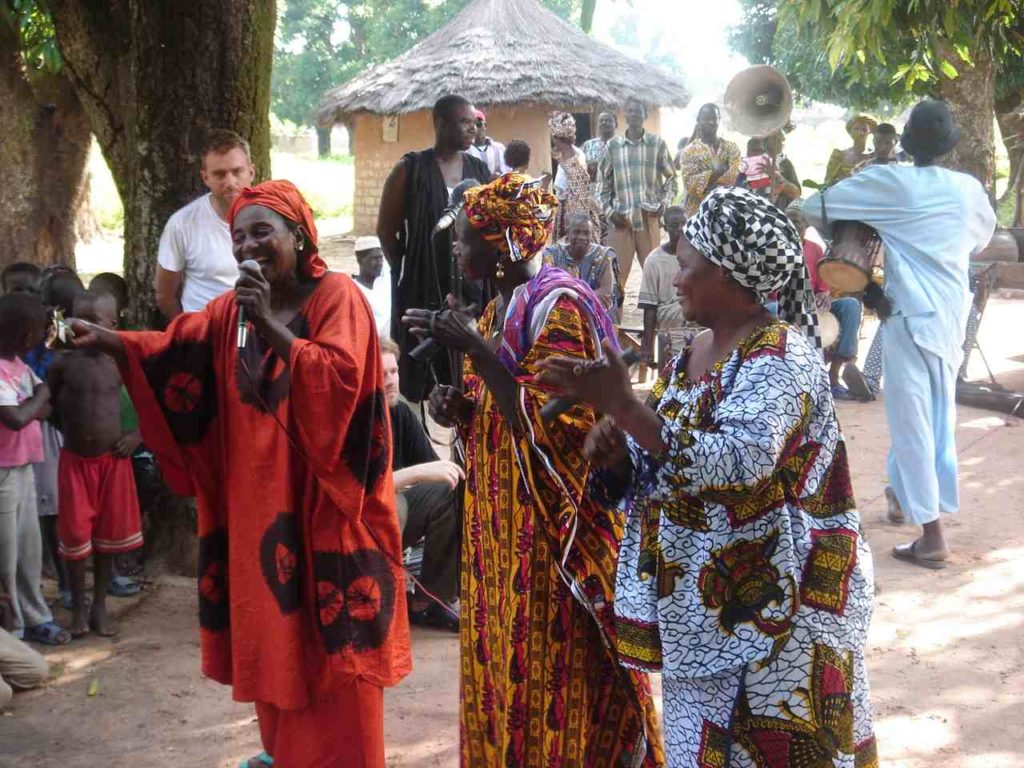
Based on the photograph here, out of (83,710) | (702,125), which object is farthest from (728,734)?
(702,125)

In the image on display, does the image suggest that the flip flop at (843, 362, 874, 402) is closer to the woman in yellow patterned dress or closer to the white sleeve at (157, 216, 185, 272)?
the white sleeve at (157, 216, 185, 272)

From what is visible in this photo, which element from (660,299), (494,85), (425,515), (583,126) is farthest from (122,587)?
(583,126)

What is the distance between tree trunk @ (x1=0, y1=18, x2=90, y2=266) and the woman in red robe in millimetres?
6571

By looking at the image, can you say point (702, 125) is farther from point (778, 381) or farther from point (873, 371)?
point (778, 381)

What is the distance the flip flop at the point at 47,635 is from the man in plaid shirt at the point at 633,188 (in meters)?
8.12

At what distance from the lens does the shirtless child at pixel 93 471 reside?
4773 mm

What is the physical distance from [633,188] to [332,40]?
32.1 metres

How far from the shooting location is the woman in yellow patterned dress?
10.1ft

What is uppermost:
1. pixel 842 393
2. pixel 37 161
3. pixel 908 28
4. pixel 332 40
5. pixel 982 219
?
pixel 332 40

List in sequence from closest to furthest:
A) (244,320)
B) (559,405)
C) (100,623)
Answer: (559,405) → (244,320) → (100,623)

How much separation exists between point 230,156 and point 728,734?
334cm

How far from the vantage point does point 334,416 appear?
3.03m

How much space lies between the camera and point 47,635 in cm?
479

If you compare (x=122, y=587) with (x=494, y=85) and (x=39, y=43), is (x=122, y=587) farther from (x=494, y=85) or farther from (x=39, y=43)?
(x=494, y=85)
